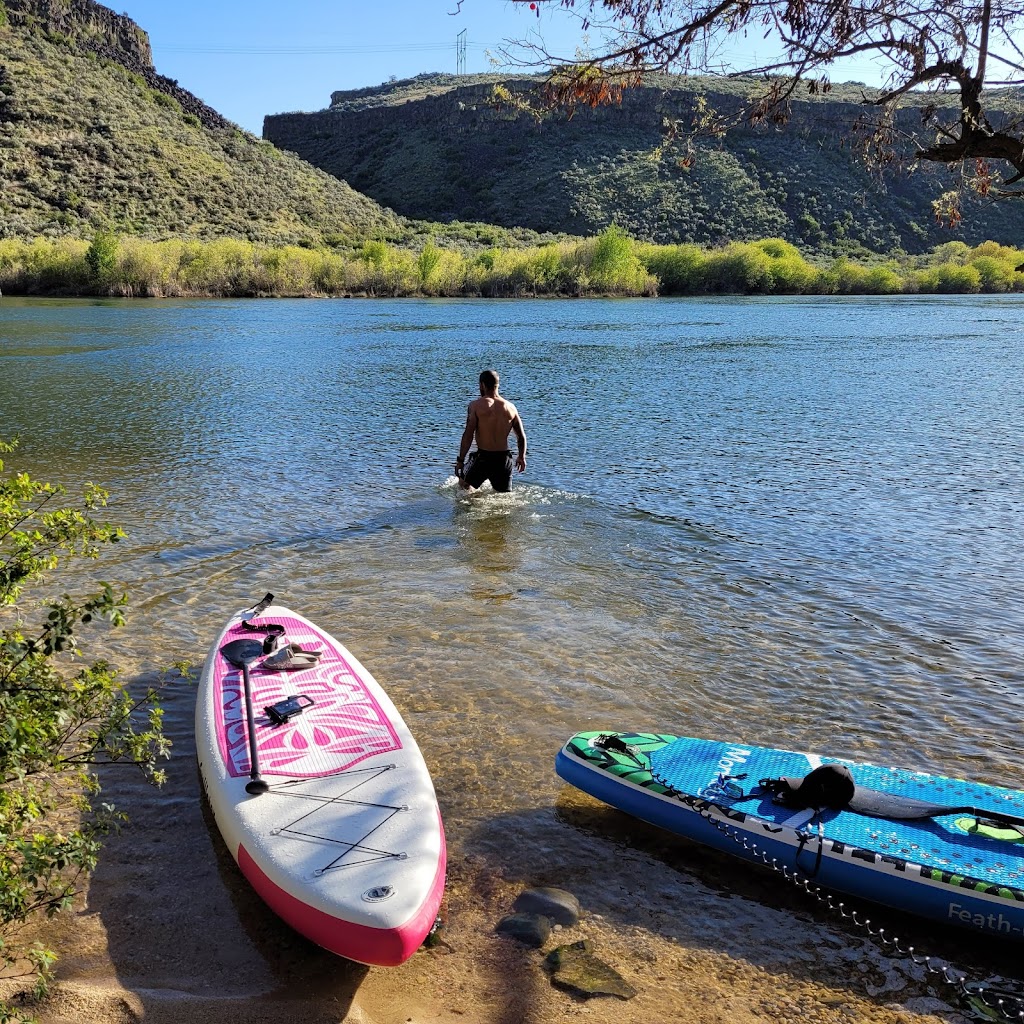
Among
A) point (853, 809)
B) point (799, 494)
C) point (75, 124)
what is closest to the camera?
point (853, 809)

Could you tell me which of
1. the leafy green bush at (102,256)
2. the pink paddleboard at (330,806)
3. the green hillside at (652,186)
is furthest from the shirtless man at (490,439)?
the green hillside at (652,186)

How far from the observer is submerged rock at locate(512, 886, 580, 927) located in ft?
15.1

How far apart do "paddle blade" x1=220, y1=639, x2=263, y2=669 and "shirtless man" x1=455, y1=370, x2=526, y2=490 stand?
589cm

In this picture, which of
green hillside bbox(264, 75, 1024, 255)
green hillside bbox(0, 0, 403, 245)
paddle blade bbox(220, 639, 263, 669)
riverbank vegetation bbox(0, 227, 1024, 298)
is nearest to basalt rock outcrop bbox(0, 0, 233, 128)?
green hillside bbox(0, 0, 403, 245)

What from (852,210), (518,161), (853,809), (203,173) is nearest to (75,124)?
(203,173)

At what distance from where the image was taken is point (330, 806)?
472 centimetres

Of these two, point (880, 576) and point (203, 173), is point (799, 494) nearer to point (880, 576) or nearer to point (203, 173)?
point (880, 576)

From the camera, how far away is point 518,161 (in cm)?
10694

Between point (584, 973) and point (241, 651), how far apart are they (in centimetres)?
333

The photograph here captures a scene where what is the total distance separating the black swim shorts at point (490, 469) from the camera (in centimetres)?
1256

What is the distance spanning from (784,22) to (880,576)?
272 inches

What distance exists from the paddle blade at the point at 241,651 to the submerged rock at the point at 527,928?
266cm

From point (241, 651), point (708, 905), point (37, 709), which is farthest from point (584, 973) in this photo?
point (241, 651)

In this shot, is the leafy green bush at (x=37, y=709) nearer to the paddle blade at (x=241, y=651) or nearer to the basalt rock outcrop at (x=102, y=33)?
the paddle blade at (x=241, y=651)
